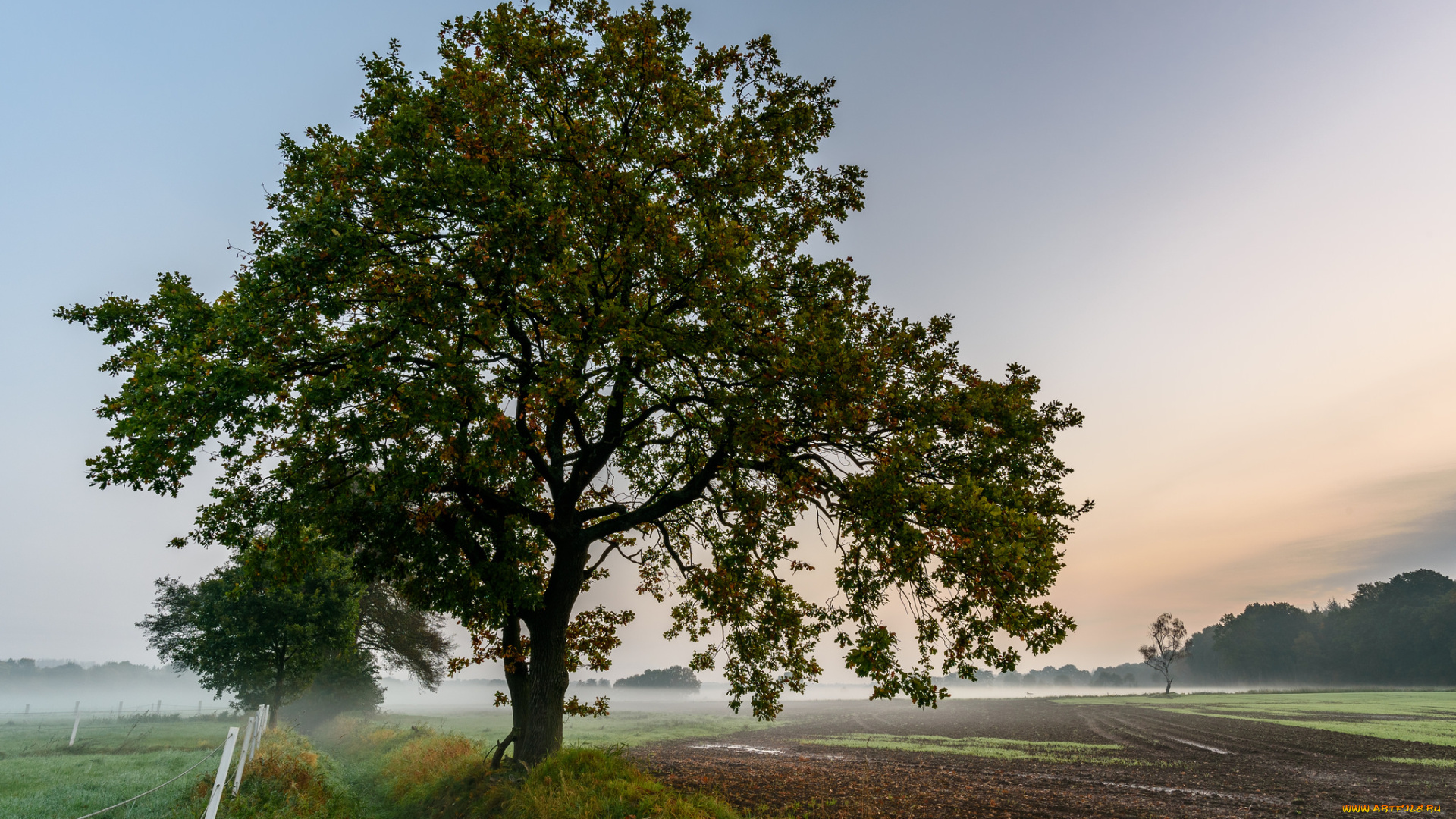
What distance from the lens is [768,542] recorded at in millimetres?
15219

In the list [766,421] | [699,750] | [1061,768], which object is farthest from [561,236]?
[699,750]

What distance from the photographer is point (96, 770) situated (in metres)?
18.8

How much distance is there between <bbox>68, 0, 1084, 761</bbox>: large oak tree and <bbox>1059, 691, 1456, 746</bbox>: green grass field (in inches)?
1542

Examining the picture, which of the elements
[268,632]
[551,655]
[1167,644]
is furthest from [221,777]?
[1167,644]

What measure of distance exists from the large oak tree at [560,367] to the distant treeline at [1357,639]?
5708 inches

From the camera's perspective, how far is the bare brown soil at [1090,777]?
15.7 m

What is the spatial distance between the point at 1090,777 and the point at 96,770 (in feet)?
109

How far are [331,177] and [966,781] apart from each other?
81.5ft

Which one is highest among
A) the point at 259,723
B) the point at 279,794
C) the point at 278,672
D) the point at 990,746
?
A: the point at 278,672

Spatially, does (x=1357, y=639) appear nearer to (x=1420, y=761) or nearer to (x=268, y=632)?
(x=1420, y=761)

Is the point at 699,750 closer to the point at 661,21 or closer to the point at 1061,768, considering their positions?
the point at 1061,768

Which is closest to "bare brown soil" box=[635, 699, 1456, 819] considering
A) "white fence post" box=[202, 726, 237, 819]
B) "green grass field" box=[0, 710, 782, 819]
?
"green grass field" box=[0, 710, 782, 819]

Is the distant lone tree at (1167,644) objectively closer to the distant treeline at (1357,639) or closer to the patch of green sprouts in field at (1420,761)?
the distant treeline at (1357,639)

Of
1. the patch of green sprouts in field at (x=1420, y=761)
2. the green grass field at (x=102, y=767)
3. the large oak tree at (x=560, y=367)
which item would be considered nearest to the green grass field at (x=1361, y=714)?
the patch of green sprouts in field at (x=1420, y=761)
